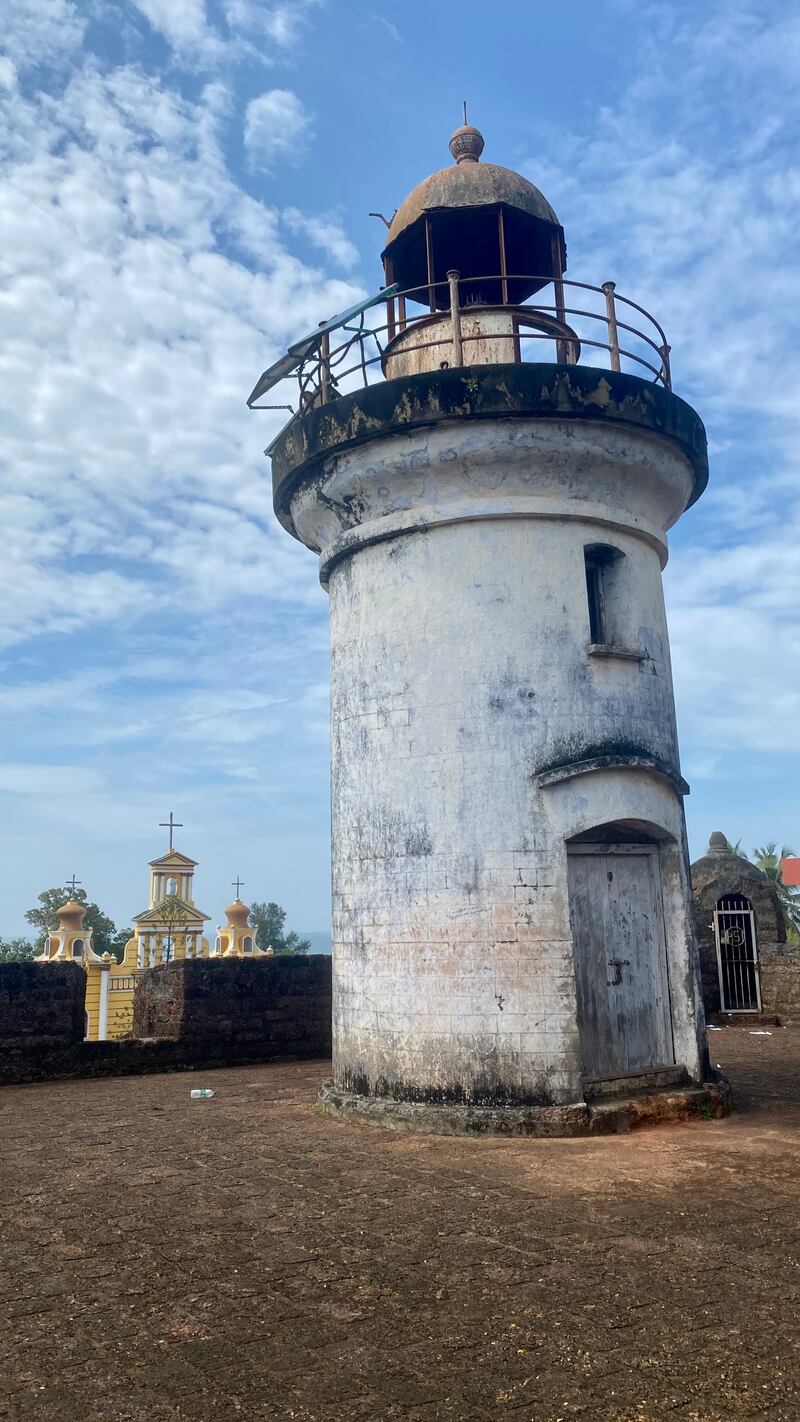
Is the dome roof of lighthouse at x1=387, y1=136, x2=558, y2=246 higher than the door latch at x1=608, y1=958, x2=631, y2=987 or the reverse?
higher

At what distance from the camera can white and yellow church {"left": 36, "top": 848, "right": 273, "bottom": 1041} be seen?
24.3 meters

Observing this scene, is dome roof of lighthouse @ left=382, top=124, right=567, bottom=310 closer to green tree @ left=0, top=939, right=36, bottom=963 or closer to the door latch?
the door latch

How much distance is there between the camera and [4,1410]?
3.68m

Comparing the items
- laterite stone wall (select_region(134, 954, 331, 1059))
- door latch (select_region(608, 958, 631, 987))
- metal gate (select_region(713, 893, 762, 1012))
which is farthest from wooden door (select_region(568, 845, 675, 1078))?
metal gate (select_region(713, 893, 762, 1012))

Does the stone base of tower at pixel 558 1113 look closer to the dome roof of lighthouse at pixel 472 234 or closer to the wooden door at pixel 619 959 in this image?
the wooden door at pixel 619 959

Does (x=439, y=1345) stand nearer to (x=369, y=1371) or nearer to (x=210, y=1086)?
(x=369, y=1371)

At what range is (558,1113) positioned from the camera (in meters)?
7.93

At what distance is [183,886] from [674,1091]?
2835 cm

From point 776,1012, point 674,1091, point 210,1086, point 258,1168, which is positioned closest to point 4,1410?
point 258,1168

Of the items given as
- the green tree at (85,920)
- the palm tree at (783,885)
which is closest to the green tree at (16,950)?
the green tree at (85,920)

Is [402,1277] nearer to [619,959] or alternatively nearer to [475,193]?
[619,959]

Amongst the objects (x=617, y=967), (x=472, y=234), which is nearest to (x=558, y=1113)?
(x=617, y=967)

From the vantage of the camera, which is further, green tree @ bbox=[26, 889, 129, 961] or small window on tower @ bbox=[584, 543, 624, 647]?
green tree @ bbox=[26, 889, 129, 961]

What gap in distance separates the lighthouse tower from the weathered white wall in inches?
0.8
